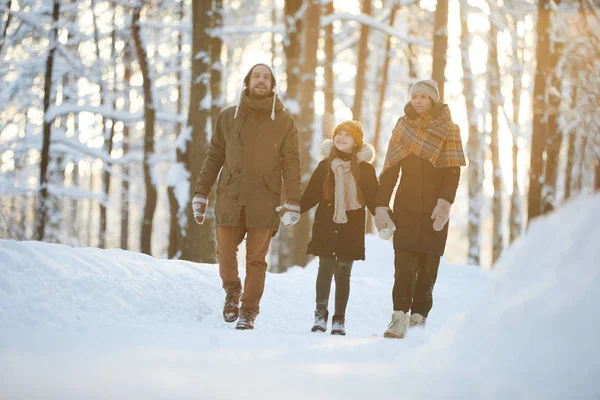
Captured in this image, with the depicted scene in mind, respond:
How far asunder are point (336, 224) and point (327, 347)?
198 centimetres

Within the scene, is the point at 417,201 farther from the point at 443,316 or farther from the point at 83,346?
the point at 443,316

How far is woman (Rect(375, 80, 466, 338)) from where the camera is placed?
217 inches

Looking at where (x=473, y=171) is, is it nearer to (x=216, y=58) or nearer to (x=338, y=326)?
(x=216, y=58)

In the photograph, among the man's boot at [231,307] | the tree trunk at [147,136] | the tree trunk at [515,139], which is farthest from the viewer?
the tree trunk at [515,139]

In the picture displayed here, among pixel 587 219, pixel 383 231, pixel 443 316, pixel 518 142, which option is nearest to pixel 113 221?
pixel 518 142

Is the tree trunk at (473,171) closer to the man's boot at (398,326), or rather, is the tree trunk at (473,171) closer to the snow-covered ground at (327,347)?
the man's boot at (398,326)

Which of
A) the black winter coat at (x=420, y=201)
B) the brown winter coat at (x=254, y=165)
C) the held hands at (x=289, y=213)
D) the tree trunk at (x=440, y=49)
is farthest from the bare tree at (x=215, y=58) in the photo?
the black winter coat at (x=420, y=201)

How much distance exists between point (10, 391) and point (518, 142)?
19.1 metres

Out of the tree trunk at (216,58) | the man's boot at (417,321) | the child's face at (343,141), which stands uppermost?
the tree trunk at (216,58)

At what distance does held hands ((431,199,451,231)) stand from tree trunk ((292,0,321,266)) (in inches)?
251

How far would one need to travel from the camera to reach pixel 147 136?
14.8 m

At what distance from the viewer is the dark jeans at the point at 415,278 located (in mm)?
5488

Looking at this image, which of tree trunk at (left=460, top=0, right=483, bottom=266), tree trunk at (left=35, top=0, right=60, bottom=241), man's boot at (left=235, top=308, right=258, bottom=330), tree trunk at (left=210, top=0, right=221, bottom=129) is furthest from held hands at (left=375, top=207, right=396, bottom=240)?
tree trunk at (left=460, top=0, right=483, bottom=266)

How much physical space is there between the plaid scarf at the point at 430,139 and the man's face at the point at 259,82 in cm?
114
